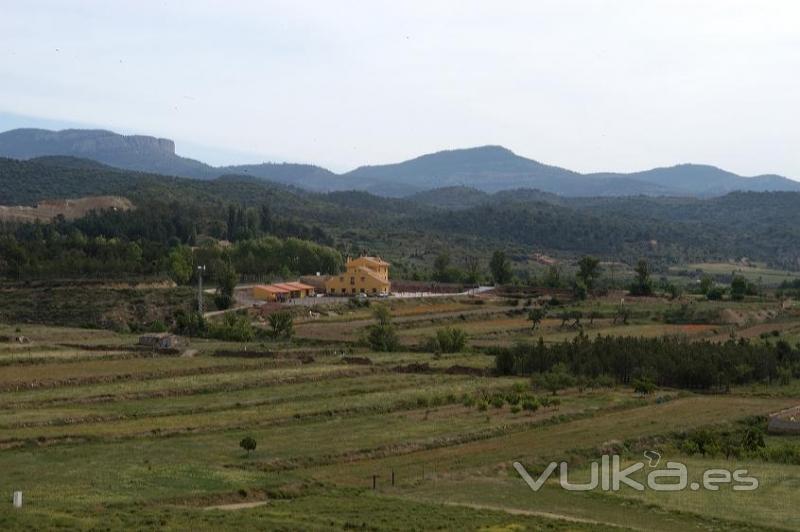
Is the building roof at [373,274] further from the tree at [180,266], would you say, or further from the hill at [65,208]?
the hill at [65,208]

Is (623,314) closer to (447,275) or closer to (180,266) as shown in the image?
(447,275)

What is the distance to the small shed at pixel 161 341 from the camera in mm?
64312

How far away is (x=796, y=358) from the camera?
62.6 meters

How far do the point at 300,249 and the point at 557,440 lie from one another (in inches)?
3588

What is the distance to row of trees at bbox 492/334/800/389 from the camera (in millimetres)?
56781

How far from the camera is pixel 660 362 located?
5788 cm

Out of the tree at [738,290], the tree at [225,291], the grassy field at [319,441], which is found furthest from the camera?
the tree at [738,290]

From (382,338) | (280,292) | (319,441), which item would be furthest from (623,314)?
(319,441)

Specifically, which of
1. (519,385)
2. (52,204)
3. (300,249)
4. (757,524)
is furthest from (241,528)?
(52,204)

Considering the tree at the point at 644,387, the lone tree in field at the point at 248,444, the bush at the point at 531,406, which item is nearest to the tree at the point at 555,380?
the tree at the point at 644,387

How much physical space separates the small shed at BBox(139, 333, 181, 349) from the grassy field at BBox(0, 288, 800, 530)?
1338mm

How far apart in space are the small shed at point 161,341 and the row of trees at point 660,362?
63.3 ft

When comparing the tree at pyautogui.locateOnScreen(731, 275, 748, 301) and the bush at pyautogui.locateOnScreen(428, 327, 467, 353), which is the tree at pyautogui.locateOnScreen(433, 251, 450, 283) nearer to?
the tree at pyautogui.locateOnScreen(731, 275, 748, 301)

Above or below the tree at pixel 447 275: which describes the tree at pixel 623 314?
below
